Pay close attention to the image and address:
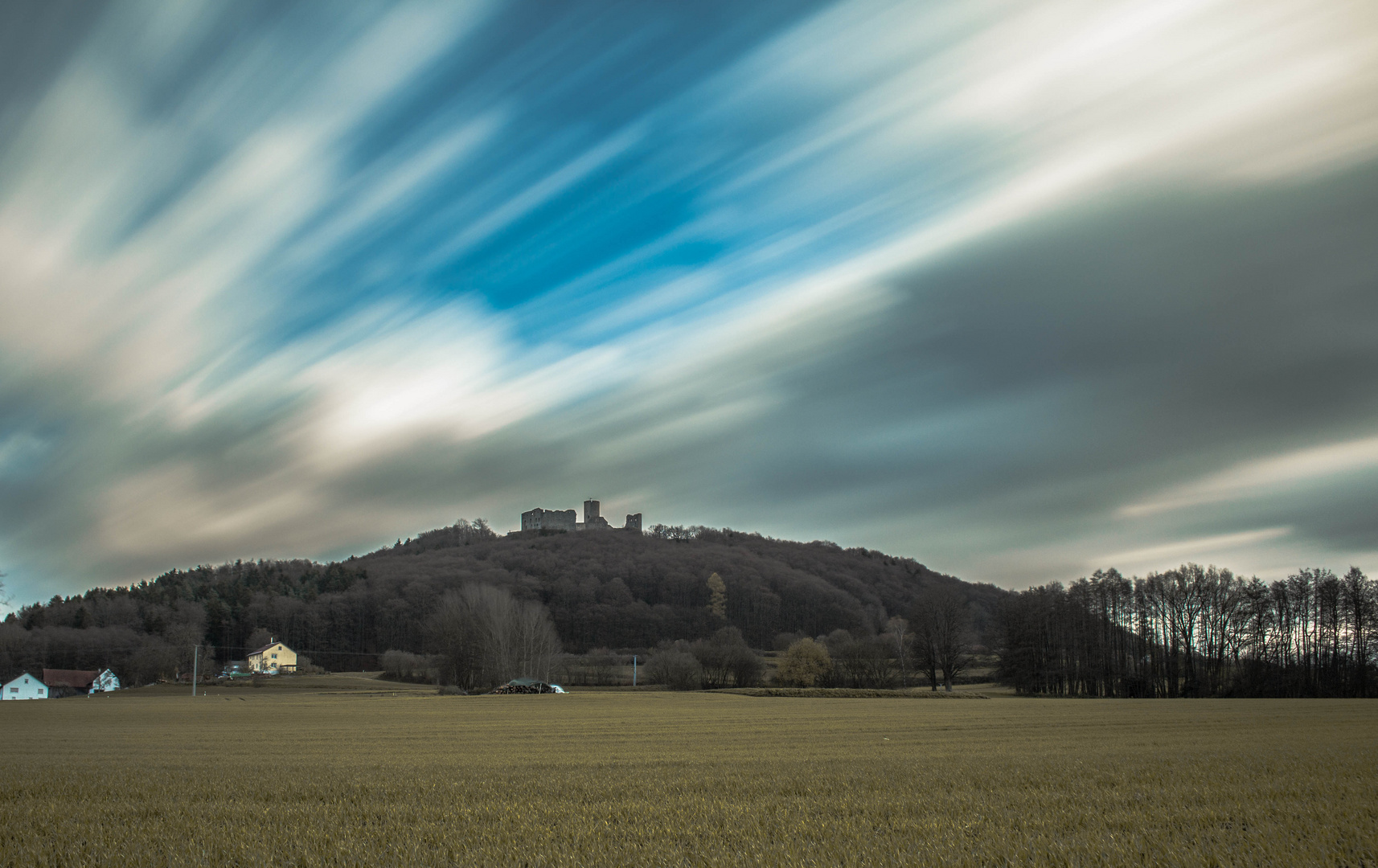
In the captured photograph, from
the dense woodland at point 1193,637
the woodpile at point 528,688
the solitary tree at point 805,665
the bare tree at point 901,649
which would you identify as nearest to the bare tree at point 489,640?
the woodpile at point 528,688

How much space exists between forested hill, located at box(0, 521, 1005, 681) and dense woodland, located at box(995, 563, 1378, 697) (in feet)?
103

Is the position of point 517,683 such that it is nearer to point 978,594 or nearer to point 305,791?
point 305,791

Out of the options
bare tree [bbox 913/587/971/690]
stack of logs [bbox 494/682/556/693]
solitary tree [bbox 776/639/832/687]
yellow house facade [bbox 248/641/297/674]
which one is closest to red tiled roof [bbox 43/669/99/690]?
yellow house facade [bbox 248/641/297/674]

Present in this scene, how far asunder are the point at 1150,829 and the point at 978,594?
17014cm

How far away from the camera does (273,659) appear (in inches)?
5738

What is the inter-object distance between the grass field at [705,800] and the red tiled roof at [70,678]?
128113mm

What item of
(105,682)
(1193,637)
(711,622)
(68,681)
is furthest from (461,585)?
(1193,637)

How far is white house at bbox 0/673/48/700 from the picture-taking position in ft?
400

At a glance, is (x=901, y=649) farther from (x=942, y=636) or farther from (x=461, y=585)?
(x=461, y=585)

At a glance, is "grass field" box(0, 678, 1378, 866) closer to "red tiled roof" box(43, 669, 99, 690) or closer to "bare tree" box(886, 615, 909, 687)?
"bare tree" box(886, 615, 909, 687)

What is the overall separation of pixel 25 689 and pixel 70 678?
10877 mm

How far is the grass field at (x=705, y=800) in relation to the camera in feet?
32.9

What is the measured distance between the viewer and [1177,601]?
101625 millimetres

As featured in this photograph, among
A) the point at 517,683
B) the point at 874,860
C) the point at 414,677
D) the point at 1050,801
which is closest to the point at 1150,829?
the point at 1050,801
